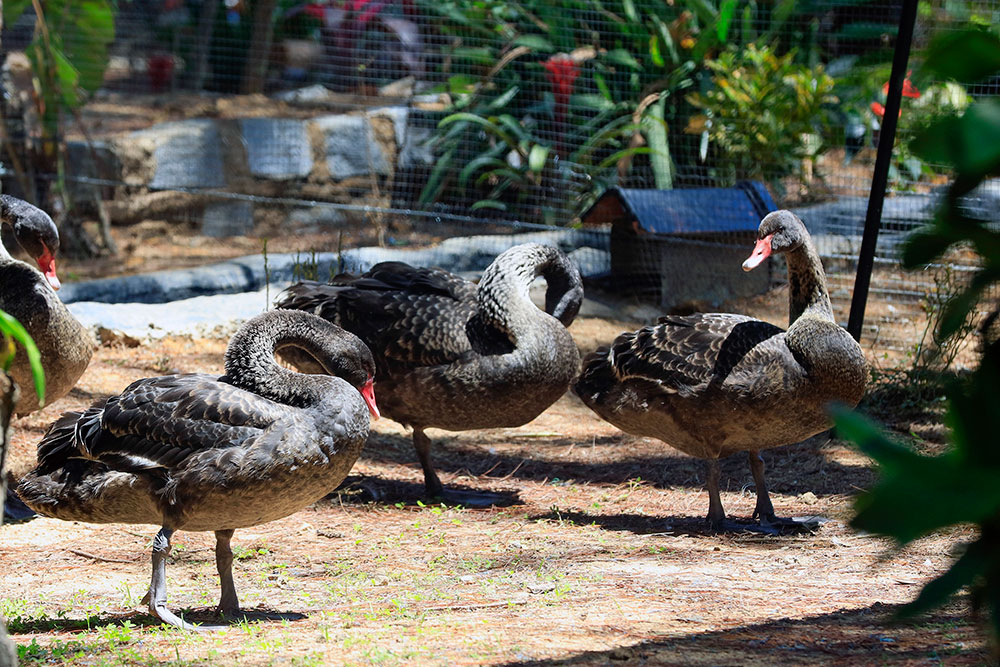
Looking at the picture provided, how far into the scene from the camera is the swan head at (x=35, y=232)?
19.8 ft

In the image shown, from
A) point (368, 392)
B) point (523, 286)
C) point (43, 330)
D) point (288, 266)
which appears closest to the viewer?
point (368, 392)

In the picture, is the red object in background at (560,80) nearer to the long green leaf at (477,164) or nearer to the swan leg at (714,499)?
the long green leaf at (477,164)

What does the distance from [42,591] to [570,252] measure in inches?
275

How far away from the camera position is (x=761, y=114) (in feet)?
37.6

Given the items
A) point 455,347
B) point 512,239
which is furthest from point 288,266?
point 455,347

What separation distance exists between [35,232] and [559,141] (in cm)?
771

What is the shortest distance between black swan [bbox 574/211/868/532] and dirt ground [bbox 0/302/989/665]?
46 cm

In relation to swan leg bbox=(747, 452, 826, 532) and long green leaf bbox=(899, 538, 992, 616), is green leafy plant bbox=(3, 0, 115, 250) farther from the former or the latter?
long green leaf bbox=(899, 538, 992, 616)

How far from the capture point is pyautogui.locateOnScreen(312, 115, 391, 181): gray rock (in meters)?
14.0

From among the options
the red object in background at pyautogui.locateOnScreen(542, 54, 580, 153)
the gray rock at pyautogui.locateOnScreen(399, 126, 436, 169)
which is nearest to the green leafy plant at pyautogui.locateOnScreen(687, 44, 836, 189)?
A: the red object in background at pyautogui.locateOnScreen(542, 54, 580, 153)

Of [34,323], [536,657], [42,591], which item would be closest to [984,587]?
[536,657]

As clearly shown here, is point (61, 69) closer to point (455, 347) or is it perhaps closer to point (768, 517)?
point (455, 347)

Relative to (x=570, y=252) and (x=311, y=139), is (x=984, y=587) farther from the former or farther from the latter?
(x=311, y=139)

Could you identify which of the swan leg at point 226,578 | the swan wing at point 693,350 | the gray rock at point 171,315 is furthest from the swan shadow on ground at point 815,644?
the gray rock at point 171,315
